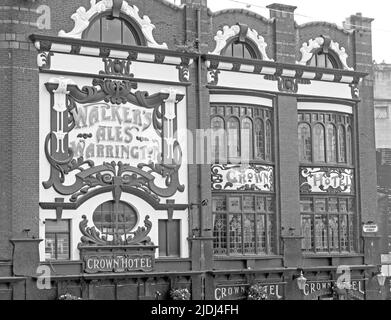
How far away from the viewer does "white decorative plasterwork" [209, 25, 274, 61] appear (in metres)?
35.8

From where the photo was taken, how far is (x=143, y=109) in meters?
33.8

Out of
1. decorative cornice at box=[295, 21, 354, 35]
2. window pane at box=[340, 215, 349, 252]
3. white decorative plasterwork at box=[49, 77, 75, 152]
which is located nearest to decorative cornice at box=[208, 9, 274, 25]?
decorative cornice at box=[295, 21, 354, 35]

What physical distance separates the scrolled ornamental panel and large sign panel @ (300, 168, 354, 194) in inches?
247

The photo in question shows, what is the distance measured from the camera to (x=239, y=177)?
3578 centimetres

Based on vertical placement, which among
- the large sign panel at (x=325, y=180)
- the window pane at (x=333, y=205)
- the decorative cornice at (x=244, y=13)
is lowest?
the window pane at (x=333, y=205)

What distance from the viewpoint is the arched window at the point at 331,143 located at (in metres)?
38.6

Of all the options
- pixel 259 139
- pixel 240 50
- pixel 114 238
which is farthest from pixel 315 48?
pixel 114 238

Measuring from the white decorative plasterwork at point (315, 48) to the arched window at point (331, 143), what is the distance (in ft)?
9.56

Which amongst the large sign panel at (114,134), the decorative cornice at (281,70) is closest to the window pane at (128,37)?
the large sign panel at (114,134)

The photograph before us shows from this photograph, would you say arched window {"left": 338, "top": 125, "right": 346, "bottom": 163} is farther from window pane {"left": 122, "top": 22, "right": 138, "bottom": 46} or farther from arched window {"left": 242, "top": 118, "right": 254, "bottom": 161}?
window pane {"left": 122, "top": 22, "right": 138, "bottom": 46}

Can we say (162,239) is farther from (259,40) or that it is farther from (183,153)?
(259,40)

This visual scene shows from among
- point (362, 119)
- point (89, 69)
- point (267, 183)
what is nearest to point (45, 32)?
point (89, 69)

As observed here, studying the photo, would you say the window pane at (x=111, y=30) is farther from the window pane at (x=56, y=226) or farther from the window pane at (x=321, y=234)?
the window pane at (x=321, y=234)
